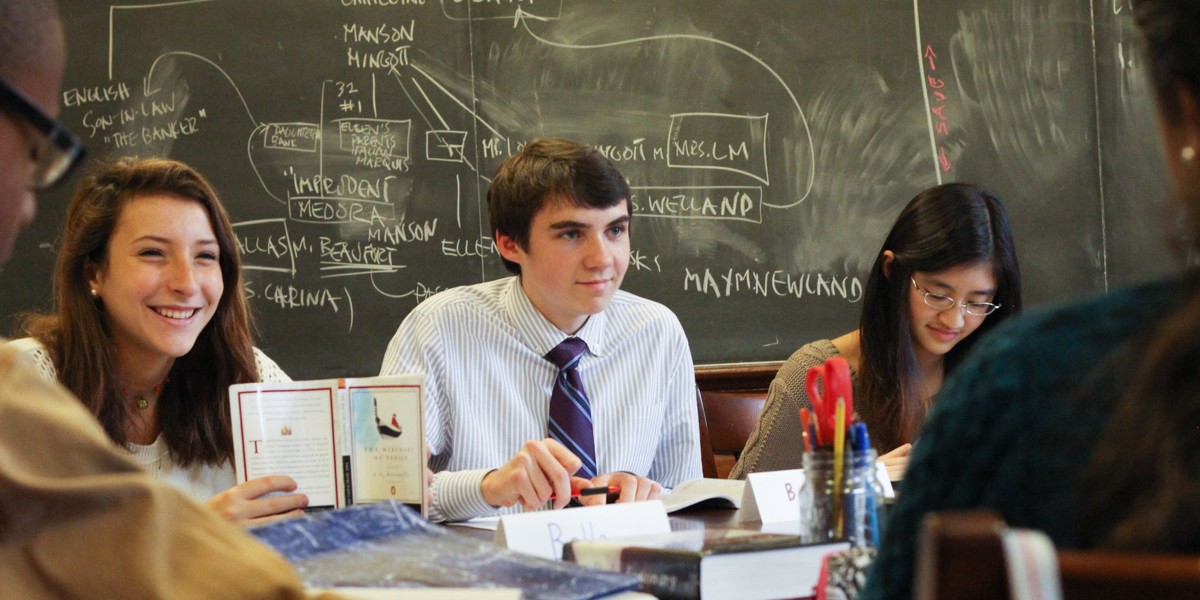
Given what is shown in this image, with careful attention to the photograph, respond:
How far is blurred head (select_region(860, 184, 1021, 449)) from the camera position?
248 centimetres

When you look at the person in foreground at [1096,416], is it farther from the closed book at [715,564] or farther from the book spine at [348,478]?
the book spine at [348,478]

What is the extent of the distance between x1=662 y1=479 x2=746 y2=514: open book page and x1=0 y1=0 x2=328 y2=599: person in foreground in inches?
43.7

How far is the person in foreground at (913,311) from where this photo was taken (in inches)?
97.3

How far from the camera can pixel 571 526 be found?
144cm

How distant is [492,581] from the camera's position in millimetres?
1062

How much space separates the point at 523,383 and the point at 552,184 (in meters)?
0.44

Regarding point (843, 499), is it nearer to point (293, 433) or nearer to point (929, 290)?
point (293, 433)

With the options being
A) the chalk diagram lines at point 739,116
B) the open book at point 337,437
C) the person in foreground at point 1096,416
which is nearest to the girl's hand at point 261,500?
the open book at point 337,437

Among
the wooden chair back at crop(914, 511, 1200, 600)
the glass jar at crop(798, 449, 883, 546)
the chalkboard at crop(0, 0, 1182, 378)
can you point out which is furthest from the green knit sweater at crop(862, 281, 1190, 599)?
the chalkboard at crop(0, 0, 1182, 378)

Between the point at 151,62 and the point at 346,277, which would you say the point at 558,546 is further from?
the point at 151,62

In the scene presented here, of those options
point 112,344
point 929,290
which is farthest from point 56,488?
point 929,290

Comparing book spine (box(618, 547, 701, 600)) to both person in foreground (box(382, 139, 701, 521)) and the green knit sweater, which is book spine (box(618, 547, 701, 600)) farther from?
person in foreground (box(382, 139, 701, 521))

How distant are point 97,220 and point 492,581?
1.56 metres

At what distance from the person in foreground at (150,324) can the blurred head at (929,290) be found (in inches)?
52.6
